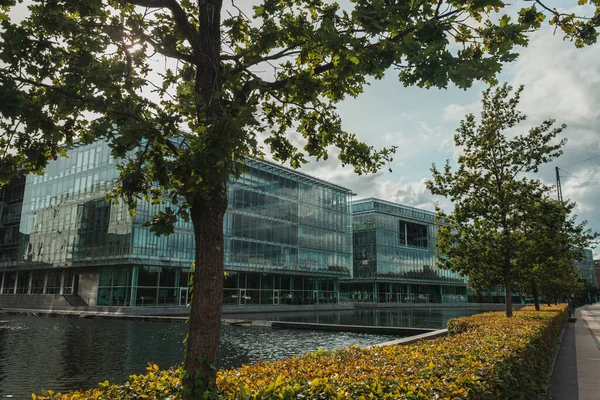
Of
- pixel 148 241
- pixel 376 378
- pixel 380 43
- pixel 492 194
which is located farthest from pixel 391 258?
pixel 380 43

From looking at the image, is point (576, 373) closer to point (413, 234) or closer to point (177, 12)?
point (177, 12)

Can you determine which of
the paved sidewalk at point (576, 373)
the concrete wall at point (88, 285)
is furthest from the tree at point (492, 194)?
the concrete wall at point (88, 285)

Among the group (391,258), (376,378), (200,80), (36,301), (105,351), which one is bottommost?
(105,351)

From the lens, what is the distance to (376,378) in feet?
15.6

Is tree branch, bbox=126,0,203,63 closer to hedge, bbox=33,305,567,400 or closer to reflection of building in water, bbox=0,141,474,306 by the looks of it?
hedge, bbox=33,305,567,400

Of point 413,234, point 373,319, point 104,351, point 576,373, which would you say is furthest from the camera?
point 413,234

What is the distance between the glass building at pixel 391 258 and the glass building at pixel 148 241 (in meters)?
18.8

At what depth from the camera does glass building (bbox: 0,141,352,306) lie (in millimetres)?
46094

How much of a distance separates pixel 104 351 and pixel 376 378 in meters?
16.1

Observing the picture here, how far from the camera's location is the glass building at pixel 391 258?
88.1 m

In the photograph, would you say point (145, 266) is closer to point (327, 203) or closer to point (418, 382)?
point (327, 203)

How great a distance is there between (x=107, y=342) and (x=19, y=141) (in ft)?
58.2

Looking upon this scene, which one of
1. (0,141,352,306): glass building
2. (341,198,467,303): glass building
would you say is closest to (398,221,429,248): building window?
(341,198,467,303): glass building

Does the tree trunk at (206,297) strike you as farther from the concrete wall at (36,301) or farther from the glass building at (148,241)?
the concrete wall at (36,301)
